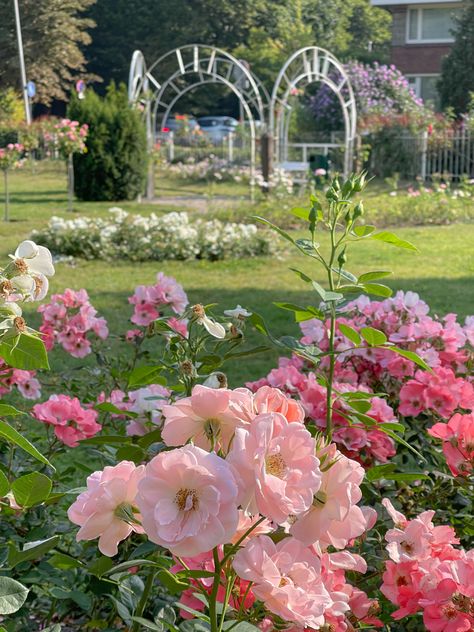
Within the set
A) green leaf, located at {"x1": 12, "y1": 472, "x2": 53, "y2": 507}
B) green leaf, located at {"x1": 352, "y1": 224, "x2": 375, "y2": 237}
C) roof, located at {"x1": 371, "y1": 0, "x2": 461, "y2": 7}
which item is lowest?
green leaf, located at {"x1": 12, "y1": 472, "x2": 53, "y2": 507}

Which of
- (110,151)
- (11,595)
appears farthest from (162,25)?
(11,595)

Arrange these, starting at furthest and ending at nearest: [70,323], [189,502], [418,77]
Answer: [418,77]
[70,323]
[189,502]

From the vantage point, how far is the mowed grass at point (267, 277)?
6.68 meters

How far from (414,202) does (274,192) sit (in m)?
1.75

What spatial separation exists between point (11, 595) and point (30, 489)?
0.43 feet

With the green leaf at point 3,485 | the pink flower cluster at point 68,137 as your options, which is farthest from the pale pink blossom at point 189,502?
the pink flower cluster at point 68,137

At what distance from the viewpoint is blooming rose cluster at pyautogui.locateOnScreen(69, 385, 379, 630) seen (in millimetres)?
805

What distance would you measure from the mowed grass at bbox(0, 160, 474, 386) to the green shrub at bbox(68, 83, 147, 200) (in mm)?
3419

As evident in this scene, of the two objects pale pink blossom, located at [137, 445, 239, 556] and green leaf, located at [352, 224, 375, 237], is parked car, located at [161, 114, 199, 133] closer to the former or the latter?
green leaf, located at [352, 224, 375, 237]

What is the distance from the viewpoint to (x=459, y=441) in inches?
59.7

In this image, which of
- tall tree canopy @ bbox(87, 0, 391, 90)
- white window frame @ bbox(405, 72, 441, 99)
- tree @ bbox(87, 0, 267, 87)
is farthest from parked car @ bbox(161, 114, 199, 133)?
white window frame @ bbox(405, 72, 441, 99)

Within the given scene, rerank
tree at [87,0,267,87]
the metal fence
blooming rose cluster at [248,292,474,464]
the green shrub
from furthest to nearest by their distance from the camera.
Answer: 1. tree at [87,0,267,87]
2. the metal fence
3. the green shrub
4. blooming rose cluster at [248,292,474,464]

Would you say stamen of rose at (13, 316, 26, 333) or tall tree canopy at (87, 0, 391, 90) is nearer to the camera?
stamen of rose at (13, 316, 26, 333)

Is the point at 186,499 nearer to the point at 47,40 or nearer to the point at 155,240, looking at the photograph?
the point at 155,240
